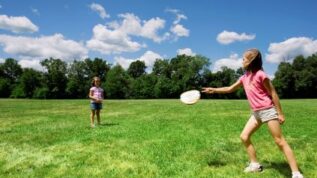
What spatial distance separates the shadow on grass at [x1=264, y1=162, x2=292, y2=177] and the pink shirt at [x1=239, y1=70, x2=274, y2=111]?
1.62 metres

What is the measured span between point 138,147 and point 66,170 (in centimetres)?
297

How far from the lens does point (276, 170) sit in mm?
8672

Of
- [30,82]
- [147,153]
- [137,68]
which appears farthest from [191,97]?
[137,68]

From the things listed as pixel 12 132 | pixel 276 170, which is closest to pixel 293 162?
pixel 276 170

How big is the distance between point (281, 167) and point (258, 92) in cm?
214

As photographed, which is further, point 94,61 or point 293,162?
point 94,61

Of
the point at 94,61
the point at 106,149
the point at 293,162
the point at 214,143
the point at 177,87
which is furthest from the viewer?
the point at 94,61

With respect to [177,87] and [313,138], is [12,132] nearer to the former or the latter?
[313,138]

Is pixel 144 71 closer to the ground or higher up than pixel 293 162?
higher up

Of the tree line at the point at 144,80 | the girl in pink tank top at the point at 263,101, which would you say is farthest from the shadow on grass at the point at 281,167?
the tree line at the point at 144,80

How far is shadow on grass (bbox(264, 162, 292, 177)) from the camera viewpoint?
841 centimetres

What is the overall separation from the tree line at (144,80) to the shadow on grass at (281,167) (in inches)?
3712

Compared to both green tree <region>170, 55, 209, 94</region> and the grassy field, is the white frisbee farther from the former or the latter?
green tree <region>170, 55, 209, 94</region>

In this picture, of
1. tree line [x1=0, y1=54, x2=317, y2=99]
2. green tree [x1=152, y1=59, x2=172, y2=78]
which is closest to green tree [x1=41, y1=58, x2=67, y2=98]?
tree line [x1=0, y1=54, x2=317, y2=99]
